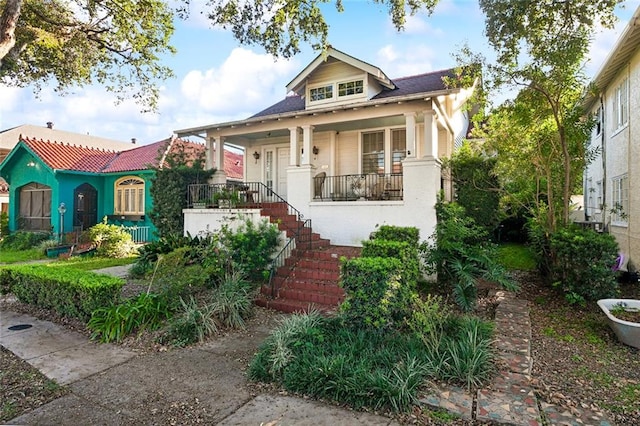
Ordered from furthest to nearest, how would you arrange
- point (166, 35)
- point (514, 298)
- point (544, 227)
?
point (166, 35)
point (544, 227)
point (514, 298)

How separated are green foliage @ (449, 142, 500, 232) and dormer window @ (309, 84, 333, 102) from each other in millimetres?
4882

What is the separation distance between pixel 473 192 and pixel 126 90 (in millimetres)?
12494

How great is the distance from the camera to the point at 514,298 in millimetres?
7312

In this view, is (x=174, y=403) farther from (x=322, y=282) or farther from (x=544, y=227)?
(x=544, y=227)

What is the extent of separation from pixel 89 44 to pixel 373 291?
12.0 m

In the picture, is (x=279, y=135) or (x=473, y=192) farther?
(x=279, y=135)

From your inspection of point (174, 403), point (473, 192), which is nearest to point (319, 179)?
point (473, 192)

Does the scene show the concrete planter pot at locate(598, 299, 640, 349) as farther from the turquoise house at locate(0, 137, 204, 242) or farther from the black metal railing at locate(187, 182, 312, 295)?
the turquoise house at locate(0, 137, 204, 242)

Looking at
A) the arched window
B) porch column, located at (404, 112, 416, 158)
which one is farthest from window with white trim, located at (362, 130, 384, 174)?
the arched window

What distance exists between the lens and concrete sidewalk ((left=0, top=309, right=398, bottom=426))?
350 centimetres

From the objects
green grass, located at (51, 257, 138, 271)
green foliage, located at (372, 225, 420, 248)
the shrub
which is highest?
green foliage, located at (372, 225, 420, 248)

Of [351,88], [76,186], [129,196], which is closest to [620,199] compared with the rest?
[351,88]

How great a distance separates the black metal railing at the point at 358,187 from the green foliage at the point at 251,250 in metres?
3.34

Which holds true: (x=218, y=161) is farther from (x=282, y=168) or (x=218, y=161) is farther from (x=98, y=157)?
→ (x=98, y=157)
